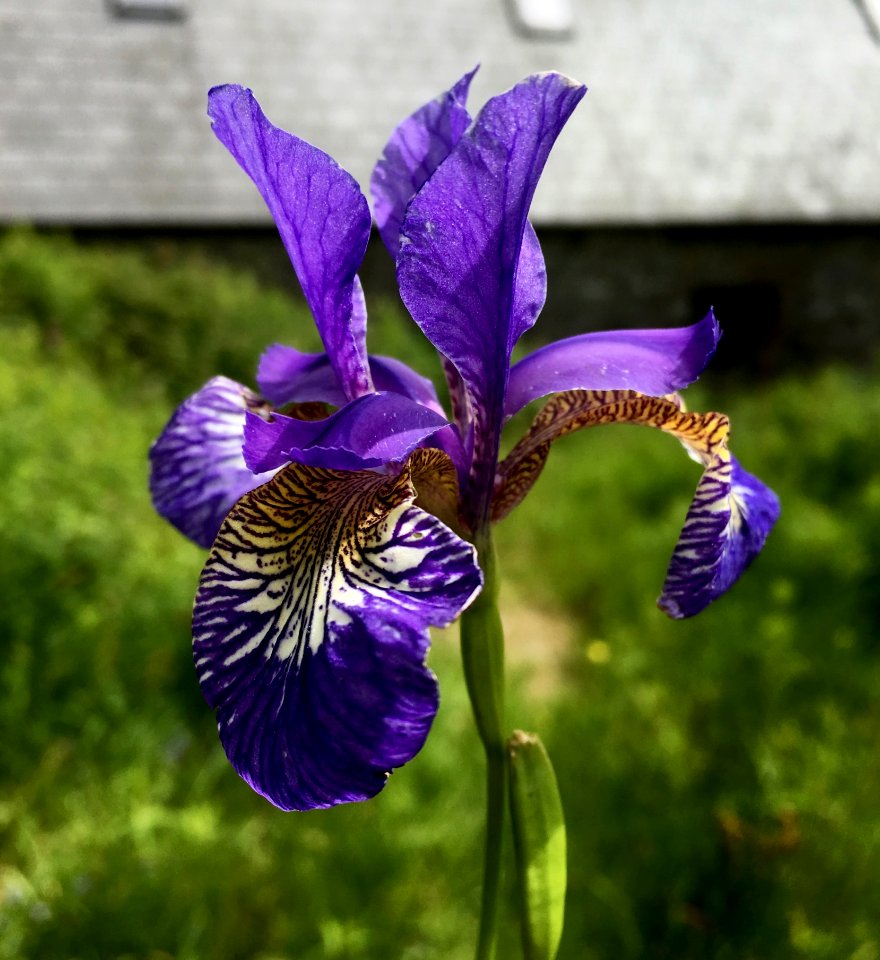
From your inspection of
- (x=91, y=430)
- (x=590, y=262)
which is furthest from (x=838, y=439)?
(x=590, y=262)

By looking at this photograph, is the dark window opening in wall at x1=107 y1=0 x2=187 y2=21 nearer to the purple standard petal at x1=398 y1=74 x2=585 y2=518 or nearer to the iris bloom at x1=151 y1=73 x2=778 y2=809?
the iris bloom at x1=151 y1=73 x2=778 y2=809

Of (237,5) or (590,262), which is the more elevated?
(237,5)

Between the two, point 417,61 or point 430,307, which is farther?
point 417,61

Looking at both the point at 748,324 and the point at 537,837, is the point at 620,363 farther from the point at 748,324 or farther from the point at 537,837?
the point at 748,324

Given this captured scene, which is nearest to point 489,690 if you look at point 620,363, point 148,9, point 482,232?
point 620,363

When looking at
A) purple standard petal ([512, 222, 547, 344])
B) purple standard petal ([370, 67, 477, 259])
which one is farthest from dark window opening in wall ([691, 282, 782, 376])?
purple standard petal ([512, 222, 547, 344])

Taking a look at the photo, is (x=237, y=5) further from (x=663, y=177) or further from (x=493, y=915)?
(x=493, y=915)

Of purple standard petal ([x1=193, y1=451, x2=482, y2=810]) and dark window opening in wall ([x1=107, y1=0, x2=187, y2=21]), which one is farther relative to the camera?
dark window opening in wall ([x1=107, y1=0, x2=187, y2=21])
